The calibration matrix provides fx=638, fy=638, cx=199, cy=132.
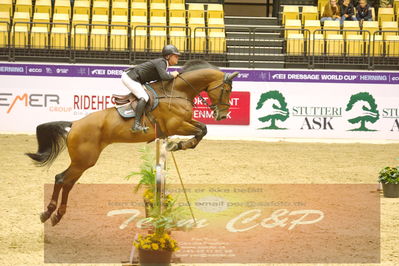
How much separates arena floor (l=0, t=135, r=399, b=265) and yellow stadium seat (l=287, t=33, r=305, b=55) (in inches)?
128

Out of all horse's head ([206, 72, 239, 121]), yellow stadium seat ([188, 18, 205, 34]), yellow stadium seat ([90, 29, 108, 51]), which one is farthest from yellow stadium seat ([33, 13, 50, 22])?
horse's head ([206, 72, 239, 121])

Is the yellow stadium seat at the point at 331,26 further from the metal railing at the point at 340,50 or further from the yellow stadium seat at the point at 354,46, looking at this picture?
the yellow stadium seat at the point at 354,46

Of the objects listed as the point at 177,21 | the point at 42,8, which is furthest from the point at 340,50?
the point at 42,8

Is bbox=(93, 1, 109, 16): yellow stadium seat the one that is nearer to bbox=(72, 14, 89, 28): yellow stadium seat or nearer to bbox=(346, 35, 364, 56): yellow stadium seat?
bbox=(72, 14, 89, 28): yellow stadium seat

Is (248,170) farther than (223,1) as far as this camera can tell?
No

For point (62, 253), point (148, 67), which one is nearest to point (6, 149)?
point (148, 67)

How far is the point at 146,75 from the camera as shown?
10.2 m

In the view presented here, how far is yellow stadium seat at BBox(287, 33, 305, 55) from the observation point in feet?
67.1

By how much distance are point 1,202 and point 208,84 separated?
413 cm

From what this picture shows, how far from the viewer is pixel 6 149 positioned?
55.3 feet

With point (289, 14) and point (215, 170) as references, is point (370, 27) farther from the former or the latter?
point (215, 170)

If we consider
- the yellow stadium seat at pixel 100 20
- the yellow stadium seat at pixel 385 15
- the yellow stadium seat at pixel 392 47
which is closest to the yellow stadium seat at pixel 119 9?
the yellow stadium seat at pixel 100 20

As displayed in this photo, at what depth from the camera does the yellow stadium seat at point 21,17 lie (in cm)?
2084

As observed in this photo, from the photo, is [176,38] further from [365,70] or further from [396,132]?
[396,132]
